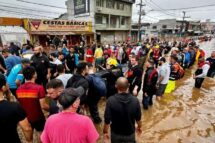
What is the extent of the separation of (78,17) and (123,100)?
34047mm

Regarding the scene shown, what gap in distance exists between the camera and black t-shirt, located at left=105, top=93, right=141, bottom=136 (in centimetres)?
254

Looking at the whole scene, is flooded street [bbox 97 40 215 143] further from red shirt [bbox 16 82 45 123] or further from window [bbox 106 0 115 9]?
window [bbox 106 0 115 9]

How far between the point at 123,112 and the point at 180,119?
337 centimetres

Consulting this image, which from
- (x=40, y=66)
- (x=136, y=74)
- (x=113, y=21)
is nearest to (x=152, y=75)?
(x=136, y=74)

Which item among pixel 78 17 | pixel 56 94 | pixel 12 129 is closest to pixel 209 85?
pixel 56 94

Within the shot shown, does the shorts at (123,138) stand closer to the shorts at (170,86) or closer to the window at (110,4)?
the shorts at (170,86)

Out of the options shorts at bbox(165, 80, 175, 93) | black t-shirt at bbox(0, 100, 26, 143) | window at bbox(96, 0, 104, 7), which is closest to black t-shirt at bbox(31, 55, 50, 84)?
black t-shirt at bbox(0, 100, 26, 143)

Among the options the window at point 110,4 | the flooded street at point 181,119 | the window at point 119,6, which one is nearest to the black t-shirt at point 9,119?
the flooded street at point 181,119

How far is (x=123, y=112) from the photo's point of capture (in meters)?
2.55

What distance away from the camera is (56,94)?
8.46 ft

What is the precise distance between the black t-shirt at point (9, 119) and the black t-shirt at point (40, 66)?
324cm

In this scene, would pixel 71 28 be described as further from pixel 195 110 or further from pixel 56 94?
pixel 56 94

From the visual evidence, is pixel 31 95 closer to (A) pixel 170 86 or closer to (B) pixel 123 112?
(B) pixel 123 112

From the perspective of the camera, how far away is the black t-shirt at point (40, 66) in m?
5.07
